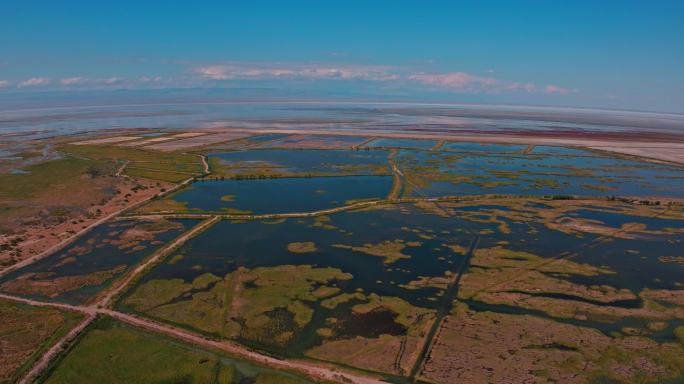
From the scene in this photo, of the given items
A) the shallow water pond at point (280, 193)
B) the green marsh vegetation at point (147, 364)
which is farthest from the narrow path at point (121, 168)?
the green marsh vegetation at point (147, 364)

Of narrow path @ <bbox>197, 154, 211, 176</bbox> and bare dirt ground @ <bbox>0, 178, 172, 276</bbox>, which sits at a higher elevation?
narrow path @ <bbox>197, 154, 211, 176</bbox>

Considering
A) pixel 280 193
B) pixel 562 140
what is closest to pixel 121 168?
pixel 280 193

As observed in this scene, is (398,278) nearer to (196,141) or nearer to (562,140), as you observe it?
(196,141)

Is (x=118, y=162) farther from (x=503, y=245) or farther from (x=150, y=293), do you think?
(x=503, y=245)

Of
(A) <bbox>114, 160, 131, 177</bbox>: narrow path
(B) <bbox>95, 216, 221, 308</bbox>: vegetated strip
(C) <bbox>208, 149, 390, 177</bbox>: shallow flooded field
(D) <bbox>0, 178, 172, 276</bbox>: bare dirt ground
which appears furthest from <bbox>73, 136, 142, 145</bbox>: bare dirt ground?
(B) <bbox>95, 216, 221, 308</bbox>: vegetated strip

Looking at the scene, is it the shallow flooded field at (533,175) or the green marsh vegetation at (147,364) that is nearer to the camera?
the green marsh vegetation at (147,364)

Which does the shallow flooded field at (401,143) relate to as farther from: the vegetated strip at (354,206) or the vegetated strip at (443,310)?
the vegetated strip at (443,310)

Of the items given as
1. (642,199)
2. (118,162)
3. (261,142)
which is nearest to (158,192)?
(118,162)

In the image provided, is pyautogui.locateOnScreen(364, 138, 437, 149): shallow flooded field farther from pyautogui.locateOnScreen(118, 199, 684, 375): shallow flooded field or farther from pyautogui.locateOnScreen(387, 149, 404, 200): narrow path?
pyautogui.locateOnScreen(118, 199, 684, 375): shallow flooded field
